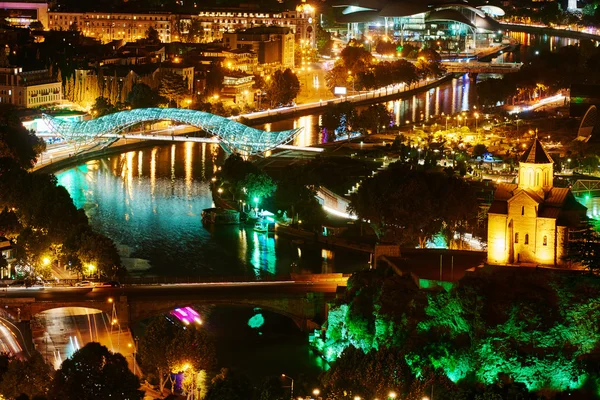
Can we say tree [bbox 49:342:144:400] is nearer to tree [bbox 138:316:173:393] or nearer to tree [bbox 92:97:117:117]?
tree [bbox 138:316:173:393]

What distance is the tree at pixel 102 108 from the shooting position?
1793 inches

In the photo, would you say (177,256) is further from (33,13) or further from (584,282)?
(33,13)

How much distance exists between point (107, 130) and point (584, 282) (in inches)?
856

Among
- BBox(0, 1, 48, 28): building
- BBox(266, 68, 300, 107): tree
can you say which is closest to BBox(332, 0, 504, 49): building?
BBox(0, 1, 48, 28): building

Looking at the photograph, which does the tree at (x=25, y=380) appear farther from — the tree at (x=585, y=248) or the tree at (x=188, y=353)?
the tree at (x=585, y=248)

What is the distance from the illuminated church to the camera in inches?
858

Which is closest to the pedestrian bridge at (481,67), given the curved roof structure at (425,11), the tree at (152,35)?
the curved roof structure at (425,11)

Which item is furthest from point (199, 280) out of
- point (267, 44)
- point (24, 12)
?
point (24, 12)

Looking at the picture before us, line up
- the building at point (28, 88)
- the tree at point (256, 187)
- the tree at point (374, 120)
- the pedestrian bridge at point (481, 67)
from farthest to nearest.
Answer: the pedestrian bridge at point (481, 67) < the building at point (28, 88) < the tree at point (374, 120) < the tree at point (256, 187)

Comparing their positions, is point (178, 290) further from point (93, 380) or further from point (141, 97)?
point (141, 97)

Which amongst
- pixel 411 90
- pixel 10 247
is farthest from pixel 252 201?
pixel 411 90

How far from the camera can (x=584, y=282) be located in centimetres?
2072

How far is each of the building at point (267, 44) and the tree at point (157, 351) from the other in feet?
123

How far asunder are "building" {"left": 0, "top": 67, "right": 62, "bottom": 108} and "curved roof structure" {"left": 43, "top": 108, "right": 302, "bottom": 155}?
5640mm
